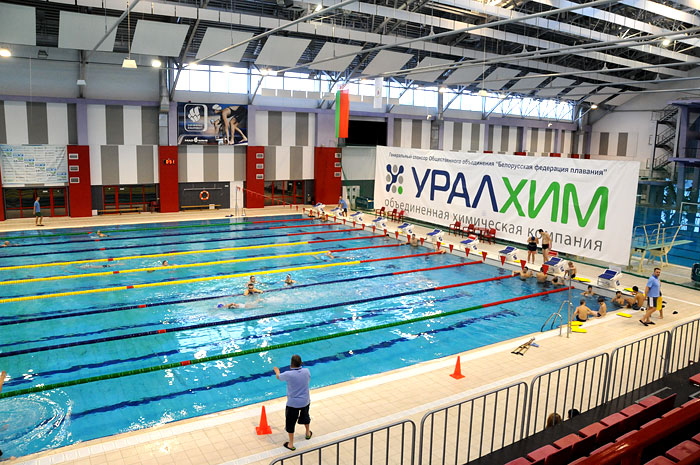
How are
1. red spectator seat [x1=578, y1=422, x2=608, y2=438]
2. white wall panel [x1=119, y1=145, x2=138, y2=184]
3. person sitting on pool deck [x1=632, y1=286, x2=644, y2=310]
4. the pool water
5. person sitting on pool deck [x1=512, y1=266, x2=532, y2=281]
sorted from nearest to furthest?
1. red spectator seat [x1=578, y1=422, x2=608, y2=438]
2. the pool water
3. person sitting on pool deck [x1=632, y1=286, x2=644, y2=310]
4. person sitting on pool deck [x1=512, y1=266, x2=532, y2=281]
5. white wall panel [x1=119, y1=145, x2=138, y2=184]

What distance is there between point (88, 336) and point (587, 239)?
1369cm

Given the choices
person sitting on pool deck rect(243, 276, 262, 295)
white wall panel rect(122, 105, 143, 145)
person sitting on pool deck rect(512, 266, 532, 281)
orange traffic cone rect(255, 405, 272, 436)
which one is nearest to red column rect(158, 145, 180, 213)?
white wall panel rect(122, 105, 143, 145)

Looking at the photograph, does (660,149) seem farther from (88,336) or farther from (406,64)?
(88,336)

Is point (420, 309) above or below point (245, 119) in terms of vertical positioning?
below

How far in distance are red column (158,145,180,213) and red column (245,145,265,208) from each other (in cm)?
371

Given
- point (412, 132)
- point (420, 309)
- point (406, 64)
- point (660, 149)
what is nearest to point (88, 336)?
point (420, 309)

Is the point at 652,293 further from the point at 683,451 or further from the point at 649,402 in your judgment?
the point at 683,451

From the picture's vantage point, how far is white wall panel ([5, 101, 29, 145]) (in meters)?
22.3

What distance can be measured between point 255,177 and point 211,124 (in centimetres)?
354

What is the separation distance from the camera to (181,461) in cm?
629

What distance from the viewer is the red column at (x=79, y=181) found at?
23.7 m

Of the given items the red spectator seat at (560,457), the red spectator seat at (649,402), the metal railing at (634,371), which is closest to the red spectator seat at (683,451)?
the red spectator seat at (560,457)

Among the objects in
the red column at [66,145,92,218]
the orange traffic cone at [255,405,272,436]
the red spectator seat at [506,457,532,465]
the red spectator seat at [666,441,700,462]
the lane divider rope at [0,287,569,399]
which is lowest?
the lane divider rope at [0,287,569,399]

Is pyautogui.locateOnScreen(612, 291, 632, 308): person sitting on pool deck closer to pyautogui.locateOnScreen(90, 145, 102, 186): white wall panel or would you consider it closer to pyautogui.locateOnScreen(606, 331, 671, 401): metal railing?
pyautogui.locateOnScreen(606, 331, 671, 401): metal railing
